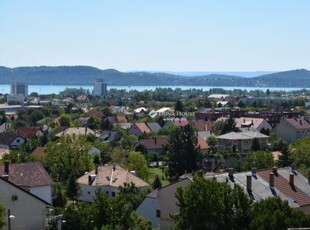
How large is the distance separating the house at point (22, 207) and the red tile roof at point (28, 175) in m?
7.98

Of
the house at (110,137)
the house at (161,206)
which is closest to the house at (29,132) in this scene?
the house at (110,137)

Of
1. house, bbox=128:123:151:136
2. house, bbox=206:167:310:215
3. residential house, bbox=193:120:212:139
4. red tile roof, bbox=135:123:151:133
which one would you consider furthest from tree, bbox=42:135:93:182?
red tile roof, bbox=135:123:151:133

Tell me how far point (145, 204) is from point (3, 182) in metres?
10.4

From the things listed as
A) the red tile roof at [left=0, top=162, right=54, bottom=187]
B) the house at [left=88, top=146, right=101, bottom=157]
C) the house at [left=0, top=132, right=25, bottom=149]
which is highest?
the red tile roof at [left=0, top=162, right=54, bottom=187]

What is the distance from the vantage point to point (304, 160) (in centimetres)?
5088

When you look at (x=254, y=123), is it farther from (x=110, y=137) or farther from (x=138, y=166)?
(x=138, y=166)

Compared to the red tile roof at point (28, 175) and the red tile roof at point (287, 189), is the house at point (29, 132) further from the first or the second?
the red tile roof at point (287, 189)

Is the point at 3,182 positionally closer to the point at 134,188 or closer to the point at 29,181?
the point at 29,181

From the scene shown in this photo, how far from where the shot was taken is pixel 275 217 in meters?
24.0

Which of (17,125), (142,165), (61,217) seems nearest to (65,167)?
(142,165)

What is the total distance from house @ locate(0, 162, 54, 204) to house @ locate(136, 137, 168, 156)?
123 ft

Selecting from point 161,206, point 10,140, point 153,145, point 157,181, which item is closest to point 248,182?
point 161,206

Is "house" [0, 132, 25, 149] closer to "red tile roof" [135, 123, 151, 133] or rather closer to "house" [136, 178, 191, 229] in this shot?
"red tile roof" [135, 123, 151, 133]

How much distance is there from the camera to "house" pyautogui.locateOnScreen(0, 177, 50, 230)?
2902 cm
